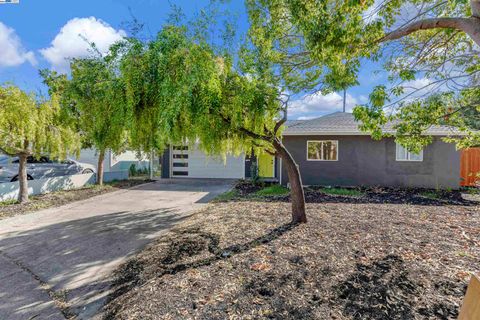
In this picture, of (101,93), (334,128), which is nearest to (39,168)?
(101,93)

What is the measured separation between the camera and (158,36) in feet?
12.8

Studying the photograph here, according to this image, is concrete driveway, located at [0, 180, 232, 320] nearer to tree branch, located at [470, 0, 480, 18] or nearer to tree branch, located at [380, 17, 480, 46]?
tree branch, located at [380, 17, 480, 46]

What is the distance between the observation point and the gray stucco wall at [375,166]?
10.8 m

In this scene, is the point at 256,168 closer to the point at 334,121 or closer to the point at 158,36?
the point at 334,121

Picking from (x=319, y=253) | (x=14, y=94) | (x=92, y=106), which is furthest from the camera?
(x=14, y=94)

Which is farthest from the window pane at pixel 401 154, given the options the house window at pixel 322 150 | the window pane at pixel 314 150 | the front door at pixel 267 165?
the front door at pixel 267 165

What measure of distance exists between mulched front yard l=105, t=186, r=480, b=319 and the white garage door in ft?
30.5

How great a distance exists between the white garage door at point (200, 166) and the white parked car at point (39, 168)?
4.94 m

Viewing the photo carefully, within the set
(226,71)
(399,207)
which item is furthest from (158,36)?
(399,207)

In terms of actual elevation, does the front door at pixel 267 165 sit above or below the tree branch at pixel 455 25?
below

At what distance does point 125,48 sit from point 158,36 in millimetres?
570

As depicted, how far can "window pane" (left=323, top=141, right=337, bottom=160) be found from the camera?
1175 cm

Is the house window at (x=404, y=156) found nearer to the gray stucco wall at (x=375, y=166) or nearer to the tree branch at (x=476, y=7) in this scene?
the gray stucco wall at (x=375, y=166)

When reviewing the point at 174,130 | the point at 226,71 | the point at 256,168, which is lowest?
the point at 256,168
